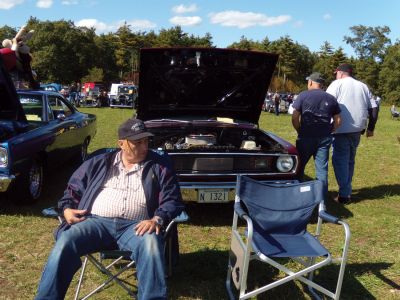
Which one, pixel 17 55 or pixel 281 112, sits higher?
pixel 17 55

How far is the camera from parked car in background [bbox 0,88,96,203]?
16.1 feet

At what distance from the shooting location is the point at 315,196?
11.6 feet

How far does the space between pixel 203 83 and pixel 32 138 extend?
237 centimetres

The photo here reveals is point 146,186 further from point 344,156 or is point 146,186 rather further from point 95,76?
point 95,76

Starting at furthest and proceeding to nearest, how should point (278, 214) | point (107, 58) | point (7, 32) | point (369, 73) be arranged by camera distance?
point (7, 32)
point (369, 73)
point (107, 58)
point (278, 214)

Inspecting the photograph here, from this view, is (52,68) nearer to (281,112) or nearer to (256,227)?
(281,112)

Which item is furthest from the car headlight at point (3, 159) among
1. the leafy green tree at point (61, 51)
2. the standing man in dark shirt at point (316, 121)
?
the leafy green tree at point (61, 51)

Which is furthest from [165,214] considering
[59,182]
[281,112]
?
[281,112]

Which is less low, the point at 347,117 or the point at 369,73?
the point at 369,73

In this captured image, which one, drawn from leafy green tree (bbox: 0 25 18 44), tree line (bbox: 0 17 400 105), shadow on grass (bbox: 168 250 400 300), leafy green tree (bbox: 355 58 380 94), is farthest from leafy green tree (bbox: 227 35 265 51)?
shadow on grass (bbox: 168 250 400 300)

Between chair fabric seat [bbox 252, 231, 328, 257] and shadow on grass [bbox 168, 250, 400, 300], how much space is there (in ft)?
1.42

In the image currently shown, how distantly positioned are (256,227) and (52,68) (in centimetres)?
6389

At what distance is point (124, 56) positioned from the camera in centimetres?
6931

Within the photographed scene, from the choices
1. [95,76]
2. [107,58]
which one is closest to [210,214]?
[95,76]
